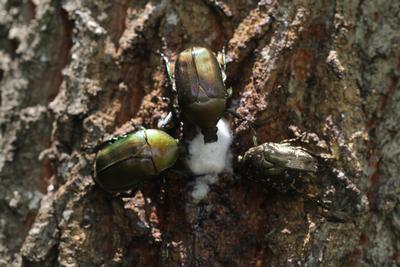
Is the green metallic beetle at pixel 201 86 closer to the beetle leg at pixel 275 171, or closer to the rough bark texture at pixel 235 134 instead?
the rough bark texture at pixel 235 134

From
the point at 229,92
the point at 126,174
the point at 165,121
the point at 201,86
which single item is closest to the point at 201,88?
the point at 201,86

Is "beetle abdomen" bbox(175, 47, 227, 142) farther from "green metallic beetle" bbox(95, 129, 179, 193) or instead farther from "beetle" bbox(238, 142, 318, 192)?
"beetle" bbox(238, 142, 318, 192)

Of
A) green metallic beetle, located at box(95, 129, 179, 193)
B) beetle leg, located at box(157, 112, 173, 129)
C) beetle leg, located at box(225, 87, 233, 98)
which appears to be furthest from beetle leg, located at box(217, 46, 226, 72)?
green metallic beetle, located at box(95, 129, 179, 193)

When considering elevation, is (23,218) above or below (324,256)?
above

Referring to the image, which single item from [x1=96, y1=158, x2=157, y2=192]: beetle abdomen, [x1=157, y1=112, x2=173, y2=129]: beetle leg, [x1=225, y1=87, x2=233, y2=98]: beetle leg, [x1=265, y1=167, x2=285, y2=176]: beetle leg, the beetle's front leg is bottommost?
[x1=265, y1=167, x2=285, y2=176]: beetle leg

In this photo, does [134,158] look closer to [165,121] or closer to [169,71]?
[165,121]

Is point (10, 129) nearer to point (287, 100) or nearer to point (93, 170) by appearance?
point (93, 170)

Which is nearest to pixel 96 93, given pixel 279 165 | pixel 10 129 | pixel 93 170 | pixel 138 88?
pixel 138 88
